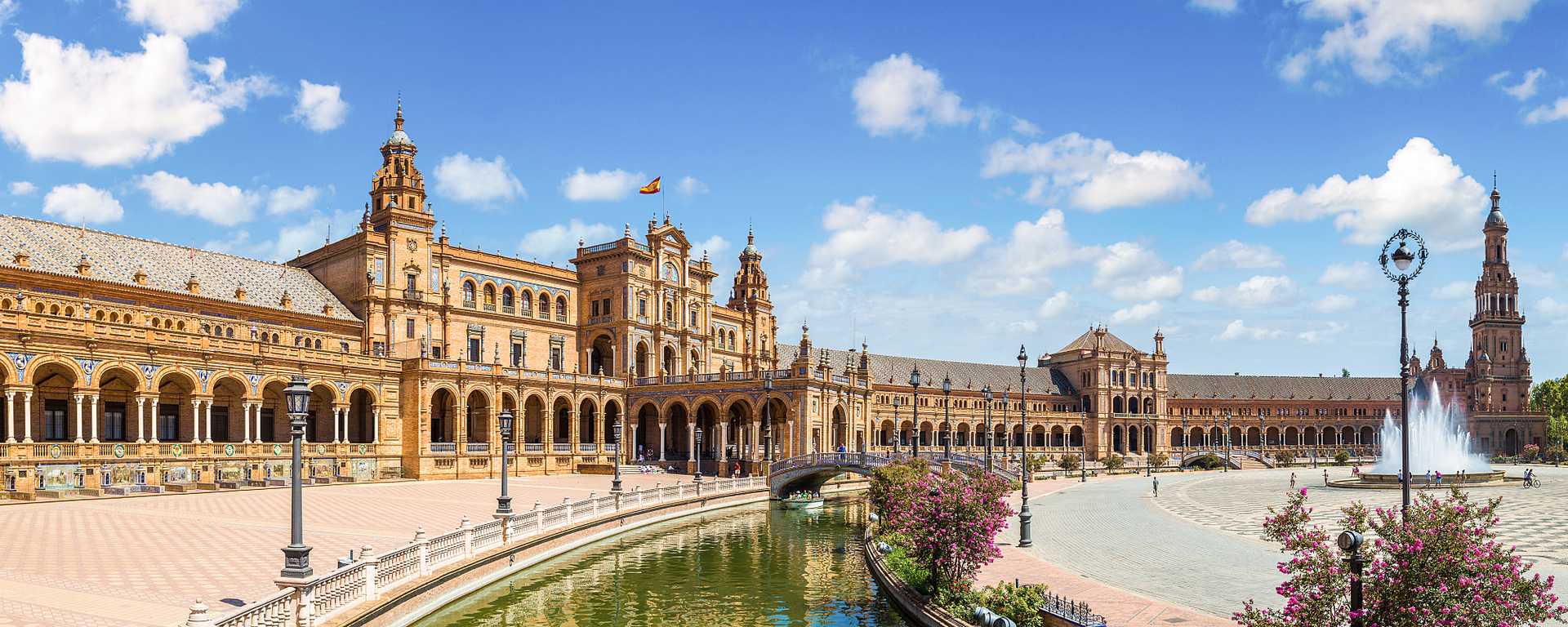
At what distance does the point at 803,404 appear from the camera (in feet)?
212

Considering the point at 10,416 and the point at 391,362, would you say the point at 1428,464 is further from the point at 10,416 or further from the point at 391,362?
the point at 10,416

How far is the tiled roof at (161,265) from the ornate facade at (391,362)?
147 mm

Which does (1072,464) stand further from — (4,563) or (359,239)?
(4,563)

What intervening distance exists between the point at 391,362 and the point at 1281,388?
392ft

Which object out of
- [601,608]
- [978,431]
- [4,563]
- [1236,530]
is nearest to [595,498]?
[601,608]

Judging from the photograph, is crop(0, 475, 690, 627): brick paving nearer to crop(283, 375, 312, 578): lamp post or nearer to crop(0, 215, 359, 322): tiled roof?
crop(283, 375, 312, 578): lamp post

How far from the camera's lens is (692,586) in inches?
1148

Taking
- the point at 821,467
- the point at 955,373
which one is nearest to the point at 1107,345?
the point at 955,373

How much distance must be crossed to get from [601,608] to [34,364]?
31.8 metres

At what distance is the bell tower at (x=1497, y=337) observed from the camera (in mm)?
130000

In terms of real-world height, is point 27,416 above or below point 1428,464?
above

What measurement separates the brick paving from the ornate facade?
5900 millimetres

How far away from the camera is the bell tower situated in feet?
427

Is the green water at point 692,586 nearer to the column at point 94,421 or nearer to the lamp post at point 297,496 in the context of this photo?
the lamp post at point 297,496
